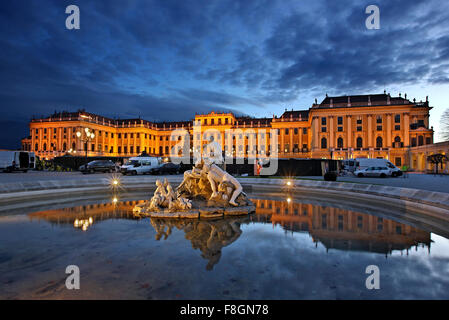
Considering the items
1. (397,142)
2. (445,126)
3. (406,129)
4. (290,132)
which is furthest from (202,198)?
(290,132)

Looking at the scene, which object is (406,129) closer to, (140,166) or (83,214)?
(140,166)

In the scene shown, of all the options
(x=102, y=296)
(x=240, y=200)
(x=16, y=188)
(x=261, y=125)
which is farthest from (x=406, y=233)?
(x=261, y=125)

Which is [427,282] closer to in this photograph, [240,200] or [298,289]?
[298,289]

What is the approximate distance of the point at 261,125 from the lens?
7231 centimetres

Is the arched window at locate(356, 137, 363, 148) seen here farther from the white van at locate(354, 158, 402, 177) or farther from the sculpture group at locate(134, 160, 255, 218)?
the sculpture group at locate(134, 160, 255, 218)

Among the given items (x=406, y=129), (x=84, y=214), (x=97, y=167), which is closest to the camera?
(x=84, y=214)

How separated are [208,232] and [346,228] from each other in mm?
3081

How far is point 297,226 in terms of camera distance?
554cm

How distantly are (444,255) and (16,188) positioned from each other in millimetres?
12875

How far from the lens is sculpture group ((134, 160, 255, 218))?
20.5 ft

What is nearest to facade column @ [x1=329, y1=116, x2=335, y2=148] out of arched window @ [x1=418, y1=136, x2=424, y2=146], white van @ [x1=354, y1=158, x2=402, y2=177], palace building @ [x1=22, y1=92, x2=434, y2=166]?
palace building @ [x1=22, y1=92, x2=434, y2=166]

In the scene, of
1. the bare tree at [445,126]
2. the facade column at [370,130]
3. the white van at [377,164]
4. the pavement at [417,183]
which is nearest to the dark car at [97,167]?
the pavement at [417,183]

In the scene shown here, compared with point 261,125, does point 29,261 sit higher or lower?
lower

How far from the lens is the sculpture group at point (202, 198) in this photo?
6251mm
